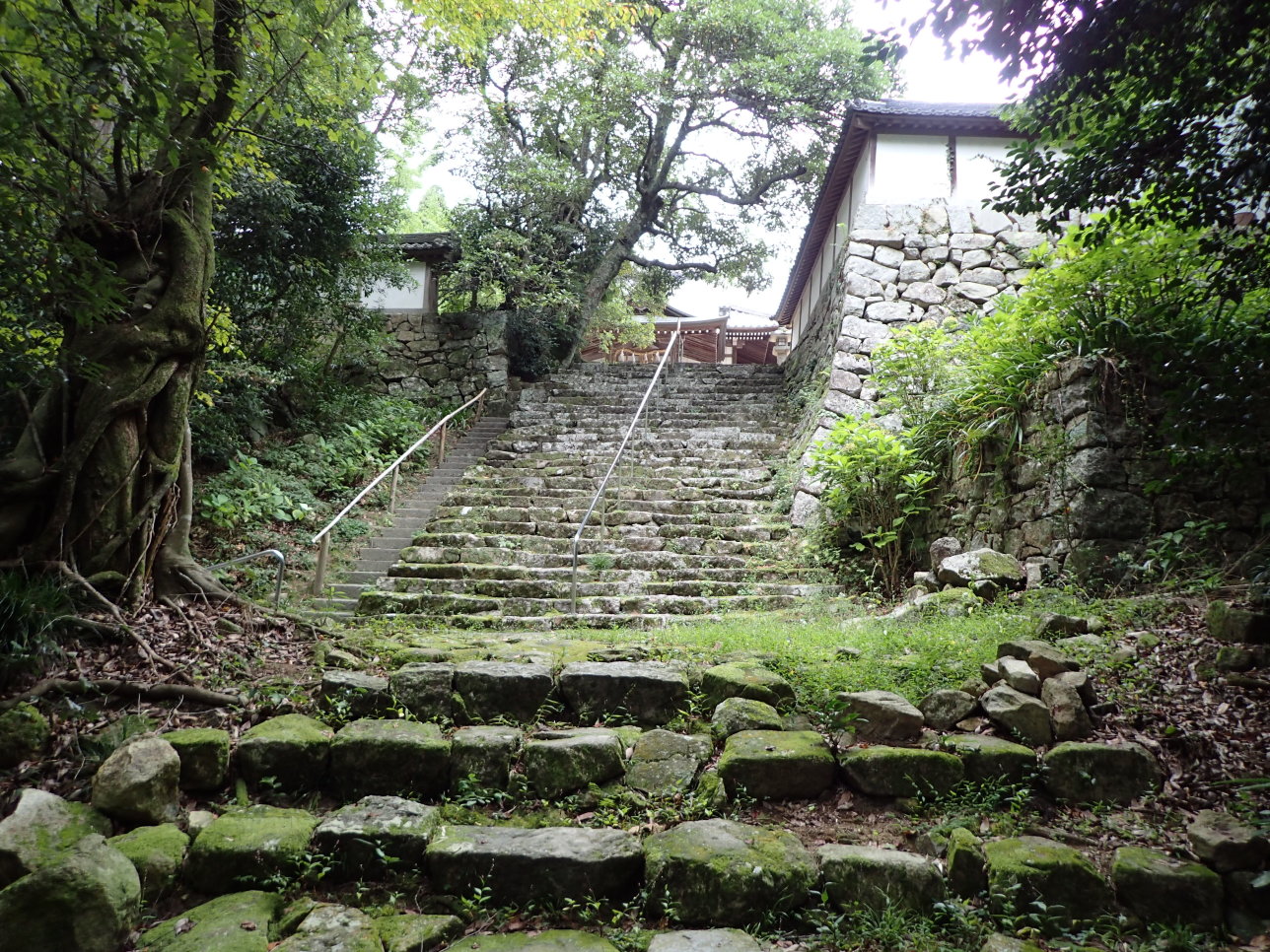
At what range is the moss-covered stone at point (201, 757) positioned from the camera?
3174 mm

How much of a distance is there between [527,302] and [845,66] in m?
7.51

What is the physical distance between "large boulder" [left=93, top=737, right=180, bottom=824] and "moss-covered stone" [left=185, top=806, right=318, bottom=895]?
27cm

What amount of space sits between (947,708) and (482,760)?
2.19m

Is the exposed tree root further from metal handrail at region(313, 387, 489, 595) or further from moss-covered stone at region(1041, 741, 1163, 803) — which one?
moss-covered stone at region(1041, 741, 1163, 803)

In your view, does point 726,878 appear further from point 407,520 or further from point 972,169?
point 972,169

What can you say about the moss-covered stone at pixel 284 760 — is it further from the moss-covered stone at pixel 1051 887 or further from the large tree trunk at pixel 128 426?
the moss-covered stone at pixel 1051 887

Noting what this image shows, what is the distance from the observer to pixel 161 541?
14.9 feet

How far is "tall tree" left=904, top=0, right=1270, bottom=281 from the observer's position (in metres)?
3.07

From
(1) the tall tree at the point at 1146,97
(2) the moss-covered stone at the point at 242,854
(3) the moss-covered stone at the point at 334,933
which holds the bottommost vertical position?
(3) the moss-covered stone at the point at 334,933

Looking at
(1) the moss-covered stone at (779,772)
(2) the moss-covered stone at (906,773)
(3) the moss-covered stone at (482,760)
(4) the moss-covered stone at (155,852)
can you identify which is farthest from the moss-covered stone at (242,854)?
(2) the moss-covered stone at (906,773)

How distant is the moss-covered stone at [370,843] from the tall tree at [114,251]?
241cm

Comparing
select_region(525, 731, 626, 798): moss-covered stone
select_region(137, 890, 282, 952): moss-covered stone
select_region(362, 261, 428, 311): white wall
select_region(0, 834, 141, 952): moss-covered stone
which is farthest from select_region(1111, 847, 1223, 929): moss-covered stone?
select_region(362, 261, 428, 311): white wall

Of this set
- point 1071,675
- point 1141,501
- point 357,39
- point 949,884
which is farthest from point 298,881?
point 357,39

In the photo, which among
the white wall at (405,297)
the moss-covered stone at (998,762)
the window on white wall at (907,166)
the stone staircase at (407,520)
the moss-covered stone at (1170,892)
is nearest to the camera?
the moss-covered stone at (1170,892)
